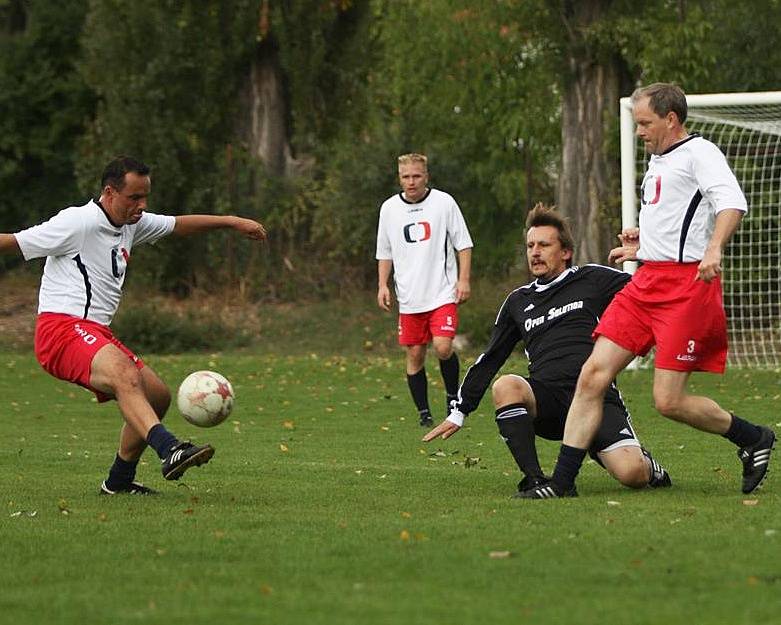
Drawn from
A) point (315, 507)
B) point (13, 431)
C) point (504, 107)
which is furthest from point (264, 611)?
point (504, 107)

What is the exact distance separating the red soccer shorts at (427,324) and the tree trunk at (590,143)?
352 inches

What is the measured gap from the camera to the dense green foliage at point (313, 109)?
25734mm

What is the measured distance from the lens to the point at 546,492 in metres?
8.06

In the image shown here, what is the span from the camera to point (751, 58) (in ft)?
82.7

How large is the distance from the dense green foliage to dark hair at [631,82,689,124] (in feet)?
52.0

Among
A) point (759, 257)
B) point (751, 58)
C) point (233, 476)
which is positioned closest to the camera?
point (233, 476)

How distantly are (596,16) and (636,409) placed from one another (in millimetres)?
9358

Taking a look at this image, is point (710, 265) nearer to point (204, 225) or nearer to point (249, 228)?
point (249, 228)

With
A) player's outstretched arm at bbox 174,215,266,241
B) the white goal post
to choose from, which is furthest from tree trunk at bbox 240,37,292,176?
player's outstretched arm at bbox 174,215,266,241

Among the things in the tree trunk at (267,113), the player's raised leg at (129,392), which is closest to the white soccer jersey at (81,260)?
the player's raised leg at (129,392)

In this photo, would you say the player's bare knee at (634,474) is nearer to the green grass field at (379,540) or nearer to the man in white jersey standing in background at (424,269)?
the green grass field at (379,540)

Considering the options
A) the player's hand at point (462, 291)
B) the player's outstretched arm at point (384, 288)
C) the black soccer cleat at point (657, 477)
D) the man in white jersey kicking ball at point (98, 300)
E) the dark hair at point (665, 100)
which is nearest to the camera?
the dark hair at point (665, 100)

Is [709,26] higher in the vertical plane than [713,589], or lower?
higher

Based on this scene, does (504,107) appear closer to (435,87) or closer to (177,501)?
(435,87)
